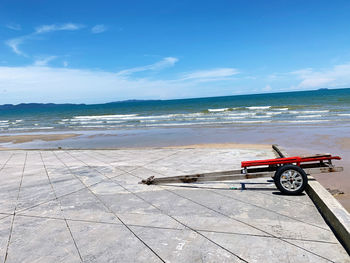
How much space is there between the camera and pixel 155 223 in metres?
4.62

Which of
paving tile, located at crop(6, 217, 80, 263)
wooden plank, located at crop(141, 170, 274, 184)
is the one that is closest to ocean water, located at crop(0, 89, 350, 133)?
wooden plank, located at crop(141, 170, 274, 184)

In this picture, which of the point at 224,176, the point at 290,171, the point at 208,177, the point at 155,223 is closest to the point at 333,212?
the point at 290,171

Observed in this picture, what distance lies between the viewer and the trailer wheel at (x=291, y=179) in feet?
18.0

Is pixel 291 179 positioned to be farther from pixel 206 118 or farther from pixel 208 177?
pixel 206 118

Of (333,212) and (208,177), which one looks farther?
(208,177)

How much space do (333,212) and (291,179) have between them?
1.40 metres

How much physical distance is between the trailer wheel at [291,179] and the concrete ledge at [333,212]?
27 cm

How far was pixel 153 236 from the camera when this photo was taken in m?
4.16

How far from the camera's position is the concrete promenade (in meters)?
3.65

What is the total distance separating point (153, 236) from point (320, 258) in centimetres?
230

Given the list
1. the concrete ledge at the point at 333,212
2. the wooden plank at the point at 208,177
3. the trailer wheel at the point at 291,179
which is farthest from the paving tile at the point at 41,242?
the trailer wheel at the point at 291,179

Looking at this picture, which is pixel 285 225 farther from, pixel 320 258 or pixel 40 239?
pixel 40 239

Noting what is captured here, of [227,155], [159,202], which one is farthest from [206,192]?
[227,155]

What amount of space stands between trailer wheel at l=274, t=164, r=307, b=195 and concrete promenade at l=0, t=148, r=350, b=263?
0.16m
